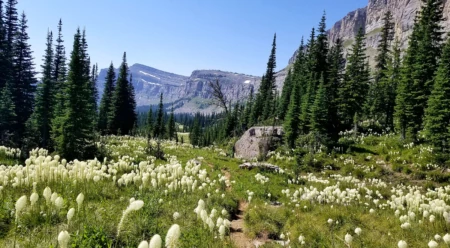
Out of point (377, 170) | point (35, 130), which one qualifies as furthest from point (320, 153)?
point (35, 130)

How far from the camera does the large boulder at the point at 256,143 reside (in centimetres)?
A: 2963

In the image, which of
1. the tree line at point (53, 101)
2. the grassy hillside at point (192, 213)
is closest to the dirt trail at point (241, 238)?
the grassy hillside at point (192, 213)

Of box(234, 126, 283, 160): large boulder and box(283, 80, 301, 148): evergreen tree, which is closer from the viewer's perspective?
box(234, 126, 283, 160): large boulder

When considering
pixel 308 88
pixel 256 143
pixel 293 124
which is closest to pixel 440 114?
pixel 293 124

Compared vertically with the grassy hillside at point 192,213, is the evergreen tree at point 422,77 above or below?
above

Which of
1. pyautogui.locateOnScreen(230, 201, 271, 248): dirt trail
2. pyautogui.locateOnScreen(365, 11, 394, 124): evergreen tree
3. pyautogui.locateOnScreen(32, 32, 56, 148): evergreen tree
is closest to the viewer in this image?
pyautogui.locateOnScreen(230, 201, 271, 248): dirt trail

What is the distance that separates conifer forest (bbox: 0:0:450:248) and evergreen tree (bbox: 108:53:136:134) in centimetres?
31

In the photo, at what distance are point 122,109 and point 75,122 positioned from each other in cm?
3313

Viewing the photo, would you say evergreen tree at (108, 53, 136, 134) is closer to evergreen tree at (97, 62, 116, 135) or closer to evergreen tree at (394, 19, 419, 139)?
evergreen tree at (97, 62, 116, 135)

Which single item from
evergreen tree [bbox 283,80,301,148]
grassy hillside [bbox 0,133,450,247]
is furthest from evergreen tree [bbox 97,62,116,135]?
grassy hillside [bbox 0,133,450,247]

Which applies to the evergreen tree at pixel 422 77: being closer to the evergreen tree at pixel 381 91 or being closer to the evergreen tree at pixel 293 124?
the evergreen tree at pixel 293 124

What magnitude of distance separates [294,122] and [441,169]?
16799 millimetres

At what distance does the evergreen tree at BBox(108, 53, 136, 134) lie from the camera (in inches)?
2092

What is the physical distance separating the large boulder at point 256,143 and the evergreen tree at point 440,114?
44.1ft
